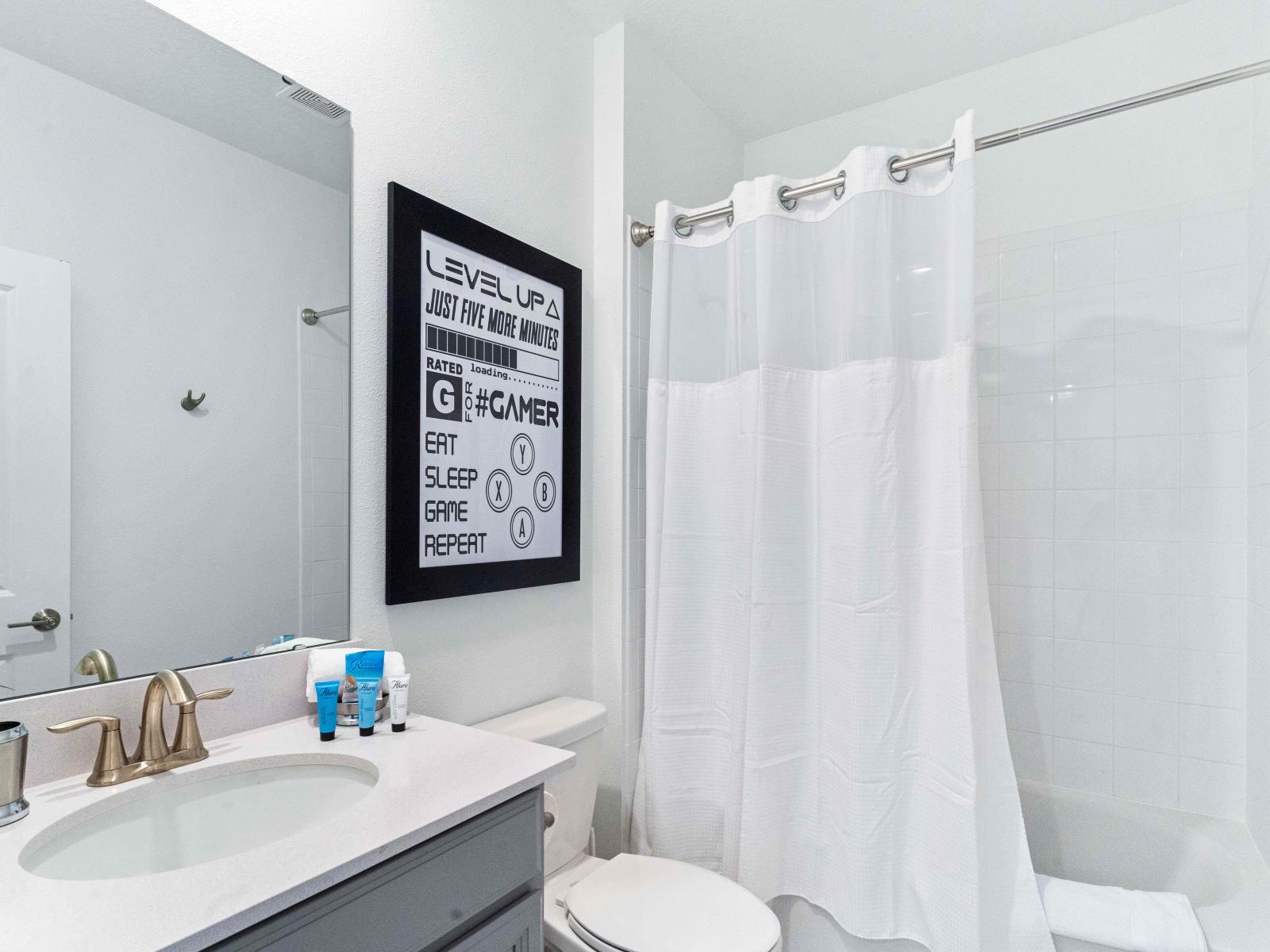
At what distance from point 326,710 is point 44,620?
390 mm

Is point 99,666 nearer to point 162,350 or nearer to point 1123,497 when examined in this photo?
point 162,350

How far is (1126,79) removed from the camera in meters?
2.03

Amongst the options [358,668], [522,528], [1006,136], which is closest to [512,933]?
[358,668]

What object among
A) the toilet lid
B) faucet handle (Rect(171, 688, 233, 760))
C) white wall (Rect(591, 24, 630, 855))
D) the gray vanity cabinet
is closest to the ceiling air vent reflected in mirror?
white wall (Rect(591, 24, 630, 855))

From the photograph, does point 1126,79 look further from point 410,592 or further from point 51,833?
point 51,833

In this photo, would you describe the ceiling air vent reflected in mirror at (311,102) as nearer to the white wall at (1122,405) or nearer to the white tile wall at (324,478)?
the white tile wall at (324,478)

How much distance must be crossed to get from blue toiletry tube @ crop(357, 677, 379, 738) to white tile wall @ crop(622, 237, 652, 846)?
32.9 inches

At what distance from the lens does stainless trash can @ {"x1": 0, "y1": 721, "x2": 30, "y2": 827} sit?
2.74 feet

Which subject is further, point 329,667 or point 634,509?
point 634,509

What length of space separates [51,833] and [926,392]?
157 cm

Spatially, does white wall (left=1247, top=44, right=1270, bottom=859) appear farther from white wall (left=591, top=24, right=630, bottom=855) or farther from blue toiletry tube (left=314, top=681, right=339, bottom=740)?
blue toiletry tube (left=314, top=681, right=339, bottom=740)

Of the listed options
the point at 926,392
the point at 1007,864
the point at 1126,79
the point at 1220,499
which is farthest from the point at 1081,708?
the point at 1126,79

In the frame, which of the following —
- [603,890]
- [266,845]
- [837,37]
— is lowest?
[603,890]

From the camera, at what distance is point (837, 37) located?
2068 millimetres
